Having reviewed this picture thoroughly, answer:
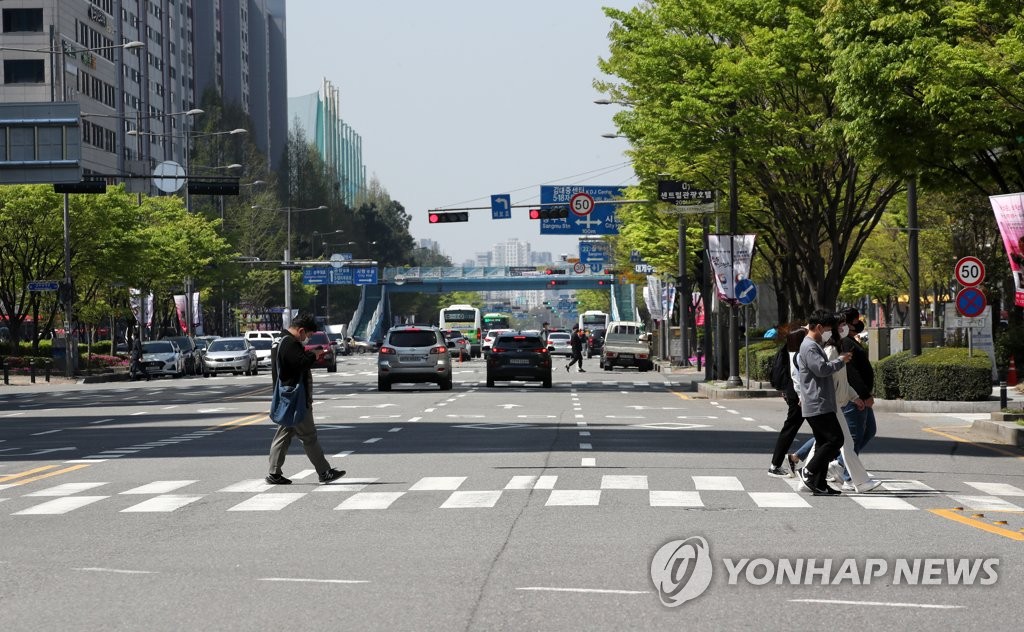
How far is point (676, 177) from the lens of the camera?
47.3 m

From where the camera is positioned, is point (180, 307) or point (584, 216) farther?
point (180, 307)

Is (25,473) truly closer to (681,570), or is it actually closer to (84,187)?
(681,570)

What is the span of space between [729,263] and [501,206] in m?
20.9

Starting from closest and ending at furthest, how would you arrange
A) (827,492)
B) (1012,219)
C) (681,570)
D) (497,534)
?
(681,570) < (497,534) < (827,492) < (1012,219)

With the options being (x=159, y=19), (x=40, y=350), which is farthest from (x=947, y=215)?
(x=159, y=19)

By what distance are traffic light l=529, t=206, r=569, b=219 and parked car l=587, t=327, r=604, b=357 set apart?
2658 cm

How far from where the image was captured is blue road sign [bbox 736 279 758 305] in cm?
4142

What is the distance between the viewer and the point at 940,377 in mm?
31172

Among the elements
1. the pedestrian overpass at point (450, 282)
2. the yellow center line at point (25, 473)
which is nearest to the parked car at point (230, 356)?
the yellow center line at point (25, 473)

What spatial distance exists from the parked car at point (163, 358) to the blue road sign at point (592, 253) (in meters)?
37.5

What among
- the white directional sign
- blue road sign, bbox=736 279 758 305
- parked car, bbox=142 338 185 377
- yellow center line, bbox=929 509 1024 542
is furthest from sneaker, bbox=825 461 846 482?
parked car, bbox=142 338 185 377

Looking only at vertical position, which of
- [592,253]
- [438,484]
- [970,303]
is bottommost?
[438,484]

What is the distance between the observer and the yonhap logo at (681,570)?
30.1 feet

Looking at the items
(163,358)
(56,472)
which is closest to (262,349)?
(163,358)
